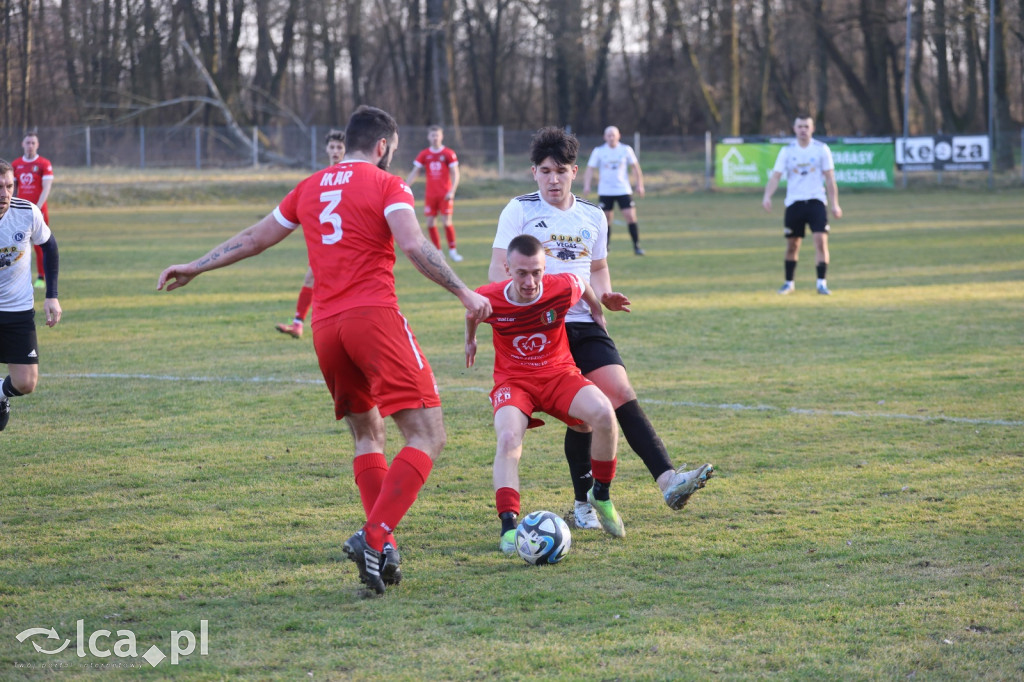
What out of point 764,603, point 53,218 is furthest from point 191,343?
point 53,218

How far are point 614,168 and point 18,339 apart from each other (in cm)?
1280

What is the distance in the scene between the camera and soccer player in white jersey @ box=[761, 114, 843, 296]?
41.1 feet

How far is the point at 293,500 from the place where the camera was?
5.32 m

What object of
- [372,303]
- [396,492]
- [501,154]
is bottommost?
[396,492]

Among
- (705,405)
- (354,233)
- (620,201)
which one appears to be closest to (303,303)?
(705,405)

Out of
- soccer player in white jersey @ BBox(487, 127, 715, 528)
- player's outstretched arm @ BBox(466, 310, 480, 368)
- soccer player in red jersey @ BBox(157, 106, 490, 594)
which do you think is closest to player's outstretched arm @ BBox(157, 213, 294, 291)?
soccer player in red jersey @ BBox(157, 106, 490, 594)

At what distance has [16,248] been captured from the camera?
6.08m

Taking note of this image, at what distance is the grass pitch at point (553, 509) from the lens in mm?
3533

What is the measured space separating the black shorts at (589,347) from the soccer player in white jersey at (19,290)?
3.32 m

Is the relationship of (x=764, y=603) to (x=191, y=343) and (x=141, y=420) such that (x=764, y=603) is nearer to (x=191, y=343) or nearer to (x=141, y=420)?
(x=141, y=420)

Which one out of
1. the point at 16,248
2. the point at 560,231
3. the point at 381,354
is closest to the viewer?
the point at 381,354

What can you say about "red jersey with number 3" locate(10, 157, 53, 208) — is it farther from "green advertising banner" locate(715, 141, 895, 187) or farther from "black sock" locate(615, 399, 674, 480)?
"green advertising banner" locate(715, 141, 895, 187)

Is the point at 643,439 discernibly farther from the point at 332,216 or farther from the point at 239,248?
the point at 239,248

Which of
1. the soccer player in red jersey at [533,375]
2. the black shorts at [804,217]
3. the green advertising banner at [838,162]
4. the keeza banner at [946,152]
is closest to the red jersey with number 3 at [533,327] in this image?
the soccer player in red jersey at [533,375]
